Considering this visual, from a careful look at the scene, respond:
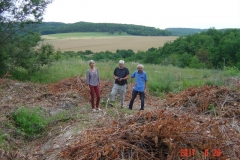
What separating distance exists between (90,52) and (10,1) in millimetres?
30257

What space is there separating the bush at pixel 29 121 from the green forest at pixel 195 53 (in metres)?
31.6

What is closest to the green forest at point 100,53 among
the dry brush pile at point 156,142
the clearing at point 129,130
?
the clearing at point 129,130

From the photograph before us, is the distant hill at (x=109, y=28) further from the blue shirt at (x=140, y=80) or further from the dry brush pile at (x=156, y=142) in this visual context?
the dry brush pile at (x=156, y=142)

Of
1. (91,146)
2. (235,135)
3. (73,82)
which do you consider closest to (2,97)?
(73,82)

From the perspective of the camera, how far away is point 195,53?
50.7 m

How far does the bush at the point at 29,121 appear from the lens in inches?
291

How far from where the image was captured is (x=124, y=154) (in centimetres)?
426

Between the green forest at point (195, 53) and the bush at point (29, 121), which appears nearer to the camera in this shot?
the bush at point (29, 121)

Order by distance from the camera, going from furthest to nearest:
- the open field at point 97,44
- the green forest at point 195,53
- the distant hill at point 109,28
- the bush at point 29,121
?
the distant hill at point 109,28 < the open field at point 97,44 < the green forest at point 195,53 < the bush at point 29,121

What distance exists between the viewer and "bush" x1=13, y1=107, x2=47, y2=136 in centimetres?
738
